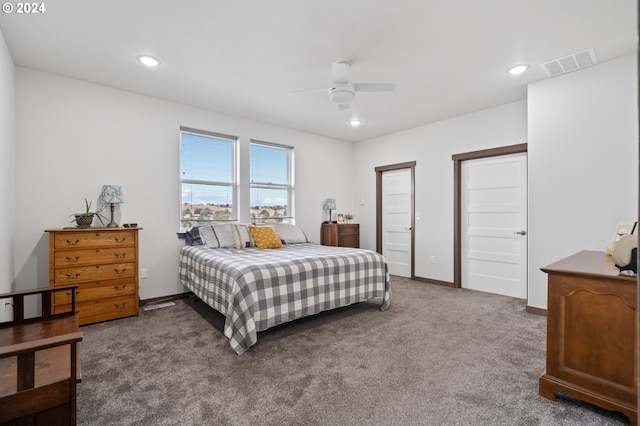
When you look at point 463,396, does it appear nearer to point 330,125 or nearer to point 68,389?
point 68,389

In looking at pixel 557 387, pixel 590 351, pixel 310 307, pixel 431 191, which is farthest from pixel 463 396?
pixel 431 191

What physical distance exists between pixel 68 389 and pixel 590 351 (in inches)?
100

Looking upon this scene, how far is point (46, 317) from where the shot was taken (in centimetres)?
182

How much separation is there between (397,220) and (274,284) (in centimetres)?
346

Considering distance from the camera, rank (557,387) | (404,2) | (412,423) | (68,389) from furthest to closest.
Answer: (404,2) < (557,387) < (412,423) < (68,389)

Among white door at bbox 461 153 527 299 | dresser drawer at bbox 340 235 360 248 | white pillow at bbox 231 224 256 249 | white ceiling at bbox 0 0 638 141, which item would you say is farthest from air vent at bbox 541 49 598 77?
white pillow at bbox 231 224 256 249

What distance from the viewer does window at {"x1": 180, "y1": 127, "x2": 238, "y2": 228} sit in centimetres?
419

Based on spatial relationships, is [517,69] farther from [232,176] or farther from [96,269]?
[96,269]

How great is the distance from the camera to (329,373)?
210 centimetres

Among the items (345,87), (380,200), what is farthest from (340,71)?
(380,200)

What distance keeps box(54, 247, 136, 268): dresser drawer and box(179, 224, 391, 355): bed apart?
665 millimetres

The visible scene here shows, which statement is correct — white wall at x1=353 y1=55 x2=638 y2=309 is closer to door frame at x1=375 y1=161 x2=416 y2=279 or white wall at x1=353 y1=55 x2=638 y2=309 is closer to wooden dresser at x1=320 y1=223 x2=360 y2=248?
door frame at x1=375 y1=161 x2=416 y2=279

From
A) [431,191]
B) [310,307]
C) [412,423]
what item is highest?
[431,191]

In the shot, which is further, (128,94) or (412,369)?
(128,94)
